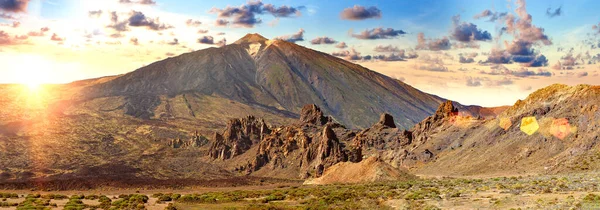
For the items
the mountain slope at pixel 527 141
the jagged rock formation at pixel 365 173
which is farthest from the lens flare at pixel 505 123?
the jagged rock formation at pixel 365 173

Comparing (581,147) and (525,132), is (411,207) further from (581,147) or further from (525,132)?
(525,132)

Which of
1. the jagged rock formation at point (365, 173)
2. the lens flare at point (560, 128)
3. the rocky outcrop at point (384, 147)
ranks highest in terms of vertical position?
the lens flare at point (560, 128)

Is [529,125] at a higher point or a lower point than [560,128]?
higher

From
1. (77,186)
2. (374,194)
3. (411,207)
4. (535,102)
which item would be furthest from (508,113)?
(77,186)

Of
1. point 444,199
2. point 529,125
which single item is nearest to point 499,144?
point 529,125

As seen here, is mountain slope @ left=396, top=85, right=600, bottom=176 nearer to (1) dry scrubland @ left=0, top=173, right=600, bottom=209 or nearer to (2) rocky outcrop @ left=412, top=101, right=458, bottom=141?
(2) rocky outcrop @ left=412, top=101, right=458, bottom=141

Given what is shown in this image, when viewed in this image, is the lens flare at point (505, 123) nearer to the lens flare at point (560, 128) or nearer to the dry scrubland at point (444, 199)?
the lens flare at point (560, 128)

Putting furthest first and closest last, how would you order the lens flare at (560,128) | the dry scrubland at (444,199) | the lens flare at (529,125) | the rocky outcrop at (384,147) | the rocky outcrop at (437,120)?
the rocky outcrop at (437,120)
the rocky outcrop at (384,147)
the lens flare at (529,125)
the lens flare at (560,128)
the dry scrubland at (444,199)

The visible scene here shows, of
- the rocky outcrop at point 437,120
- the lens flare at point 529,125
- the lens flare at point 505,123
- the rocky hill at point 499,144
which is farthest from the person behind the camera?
the rocky outcrop at point 437,120

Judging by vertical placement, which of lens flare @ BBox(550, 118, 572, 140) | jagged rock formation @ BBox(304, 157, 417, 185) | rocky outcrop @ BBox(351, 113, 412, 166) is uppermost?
lens flare @ BBox(550, 118, 572, 140)

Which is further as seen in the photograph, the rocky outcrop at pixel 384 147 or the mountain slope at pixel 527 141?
the rocky outcrop at pixel 384 147

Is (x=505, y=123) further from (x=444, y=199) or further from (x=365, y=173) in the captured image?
(x=444, y=199)

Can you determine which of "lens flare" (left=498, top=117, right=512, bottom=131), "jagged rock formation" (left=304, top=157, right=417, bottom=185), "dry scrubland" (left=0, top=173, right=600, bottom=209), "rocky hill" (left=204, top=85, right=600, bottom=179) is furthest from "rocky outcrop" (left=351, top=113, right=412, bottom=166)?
"dry scrubland" (left=0, top=173, right=600, bottom=209)

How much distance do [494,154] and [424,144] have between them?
3670 cm
